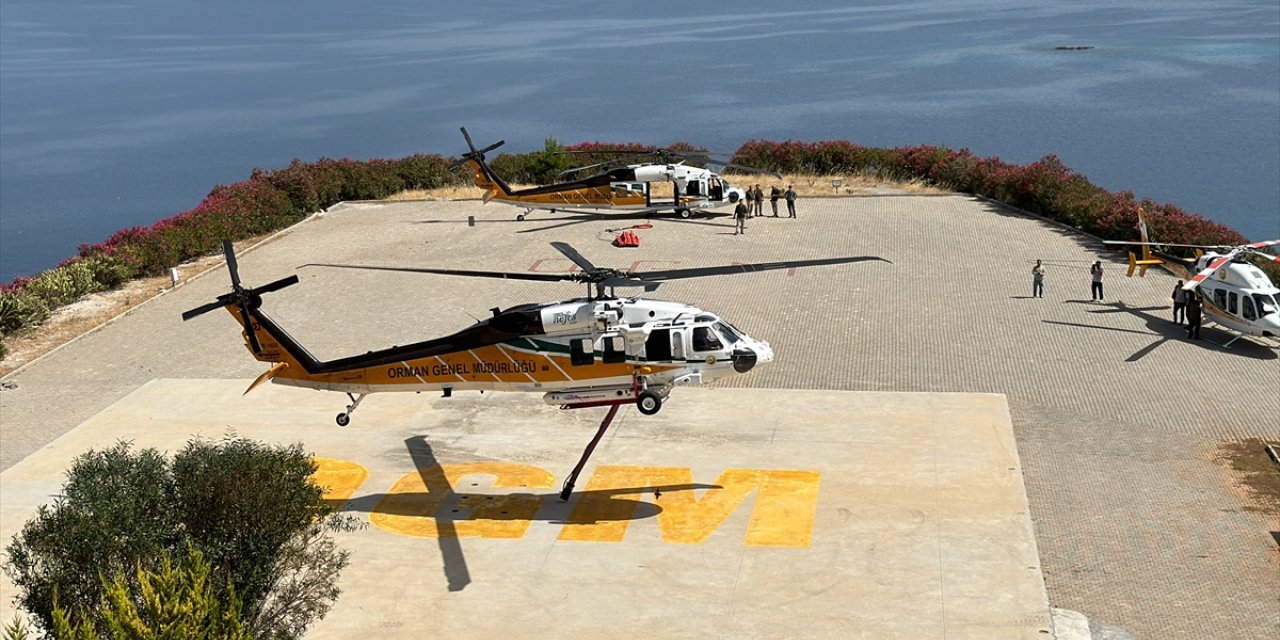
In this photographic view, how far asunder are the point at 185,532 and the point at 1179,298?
25173 mm

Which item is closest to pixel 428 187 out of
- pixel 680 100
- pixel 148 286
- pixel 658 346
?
pixel 148 286

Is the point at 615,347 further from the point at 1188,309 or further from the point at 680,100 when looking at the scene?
the point at 680,100

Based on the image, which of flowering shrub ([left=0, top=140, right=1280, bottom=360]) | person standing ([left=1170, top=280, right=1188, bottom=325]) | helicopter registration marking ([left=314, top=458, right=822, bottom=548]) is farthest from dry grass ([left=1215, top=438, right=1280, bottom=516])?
flowering shrub ([left=0, top=140, right=1280, bottom=360])

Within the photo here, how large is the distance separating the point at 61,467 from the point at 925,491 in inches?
668

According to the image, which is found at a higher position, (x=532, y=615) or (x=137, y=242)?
(x=137, y=242)

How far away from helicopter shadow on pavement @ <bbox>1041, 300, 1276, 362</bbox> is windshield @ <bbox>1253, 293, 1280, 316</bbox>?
104 centimetres

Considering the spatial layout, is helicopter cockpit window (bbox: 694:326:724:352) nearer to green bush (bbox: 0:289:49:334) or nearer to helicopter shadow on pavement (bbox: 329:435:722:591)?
helicopter shadow on pavement (bbox: 329:435:722:591)

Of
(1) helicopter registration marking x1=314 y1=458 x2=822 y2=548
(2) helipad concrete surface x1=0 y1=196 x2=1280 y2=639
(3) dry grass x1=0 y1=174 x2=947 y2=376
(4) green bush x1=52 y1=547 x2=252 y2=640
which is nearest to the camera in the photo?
(4) green bush x1=52 y1=547 x2=252 y2=640

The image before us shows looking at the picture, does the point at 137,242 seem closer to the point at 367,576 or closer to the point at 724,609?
the point at 367,576

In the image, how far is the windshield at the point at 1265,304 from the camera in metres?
28.6

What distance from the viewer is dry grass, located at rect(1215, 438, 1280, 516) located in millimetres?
21047

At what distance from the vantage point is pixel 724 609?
18.0 m

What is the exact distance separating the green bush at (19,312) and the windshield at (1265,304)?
32311mm

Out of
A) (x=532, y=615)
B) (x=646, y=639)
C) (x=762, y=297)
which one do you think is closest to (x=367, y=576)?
(x=532, y=615)
